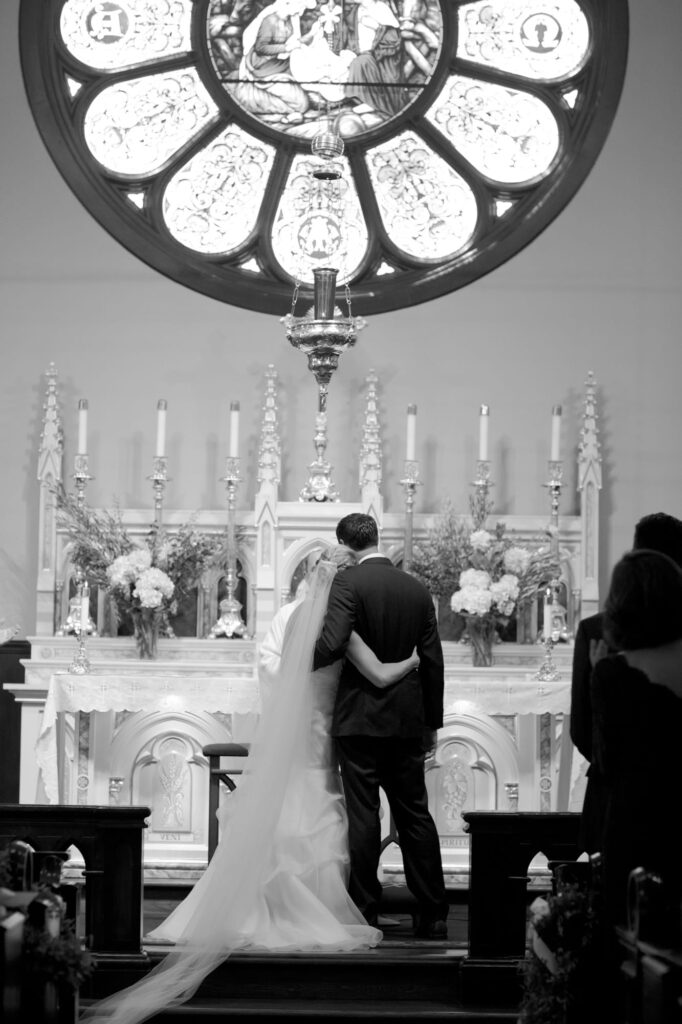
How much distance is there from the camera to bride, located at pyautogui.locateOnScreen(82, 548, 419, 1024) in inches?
231

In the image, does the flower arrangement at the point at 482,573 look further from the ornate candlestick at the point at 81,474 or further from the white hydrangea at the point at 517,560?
the ornate candlestick at the point at 81,474

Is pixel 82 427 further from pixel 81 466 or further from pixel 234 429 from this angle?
pixel 234 429

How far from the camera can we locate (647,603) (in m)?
4.17

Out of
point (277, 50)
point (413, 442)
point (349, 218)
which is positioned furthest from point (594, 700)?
point (277, 50)

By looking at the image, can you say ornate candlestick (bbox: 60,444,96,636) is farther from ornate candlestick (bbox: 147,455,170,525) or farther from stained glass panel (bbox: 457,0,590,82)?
stained glass panel (bbox: 457,0,590,82)

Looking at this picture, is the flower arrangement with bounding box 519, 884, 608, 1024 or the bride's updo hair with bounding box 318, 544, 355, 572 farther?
the bride's updo hair with bounding box 318, 544, 355, 572

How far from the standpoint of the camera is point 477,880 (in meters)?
5.80

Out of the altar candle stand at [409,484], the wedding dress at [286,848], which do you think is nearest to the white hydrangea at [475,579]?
the altar candle stand at [409,484]

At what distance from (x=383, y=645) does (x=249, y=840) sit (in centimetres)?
92

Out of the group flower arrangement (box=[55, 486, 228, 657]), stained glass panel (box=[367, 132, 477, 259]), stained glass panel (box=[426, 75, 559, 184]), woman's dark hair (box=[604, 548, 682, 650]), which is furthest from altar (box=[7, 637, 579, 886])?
stained glass panel (box=[426, 75, 559, 184])

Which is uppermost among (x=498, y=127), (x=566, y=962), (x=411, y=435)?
(x=498, y=127)

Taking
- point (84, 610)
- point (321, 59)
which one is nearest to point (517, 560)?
point (84, 610)

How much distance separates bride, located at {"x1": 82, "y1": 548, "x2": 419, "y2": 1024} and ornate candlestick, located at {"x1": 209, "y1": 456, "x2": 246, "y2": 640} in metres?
2.14

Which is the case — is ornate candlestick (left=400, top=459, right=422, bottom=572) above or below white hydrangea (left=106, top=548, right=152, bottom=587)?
above
